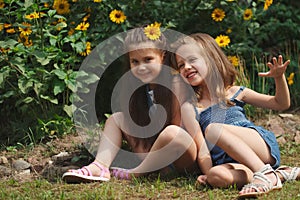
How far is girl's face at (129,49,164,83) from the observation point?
11.2 feet

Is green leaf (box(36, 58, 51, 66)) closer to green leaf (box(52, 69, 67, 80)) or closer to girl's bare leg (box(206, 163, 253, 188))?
green leaf (box(52, 69, 67, 80))

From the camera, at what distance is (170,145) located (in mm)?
3047

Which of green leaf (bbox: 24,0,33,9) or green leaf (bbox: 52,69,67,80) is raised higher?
green leaf (bbox: 24,0,33,9)

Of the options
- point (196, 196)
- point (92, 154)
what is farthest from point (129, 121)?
point (196, 196)

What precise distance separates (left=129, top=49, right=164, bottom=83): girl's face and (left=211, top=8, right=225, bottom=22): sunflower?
1037mm

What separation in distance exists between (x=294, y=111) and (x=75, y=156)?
1.93m

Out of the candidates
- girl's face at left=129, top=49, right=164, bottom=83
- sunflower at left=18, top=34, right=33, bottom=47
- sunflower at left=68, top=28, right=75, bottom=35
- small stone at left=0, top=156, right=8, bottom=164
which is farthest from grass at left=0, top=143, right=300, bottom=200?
sunflower at left=68, top=28, right=75, bottom=35

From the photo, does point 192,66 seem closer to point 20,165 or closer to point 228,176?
point 228,176

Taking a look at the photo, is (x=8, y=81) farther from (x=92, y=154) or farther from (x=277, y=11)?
(x=277, y=11)

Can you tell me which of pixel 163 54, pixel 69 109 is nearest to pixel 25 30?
pixel 69 109

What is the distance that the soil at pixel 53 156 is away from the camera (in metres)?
3.40

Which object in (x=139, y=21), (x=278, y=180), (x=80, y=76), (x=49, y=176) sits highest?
(x=139, y=21)

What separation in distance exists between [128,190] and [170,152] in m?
0.34

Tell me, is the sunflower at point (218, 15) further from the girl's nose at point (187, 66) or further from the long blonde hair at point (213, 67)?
the girl's nose at point (187, 66)
